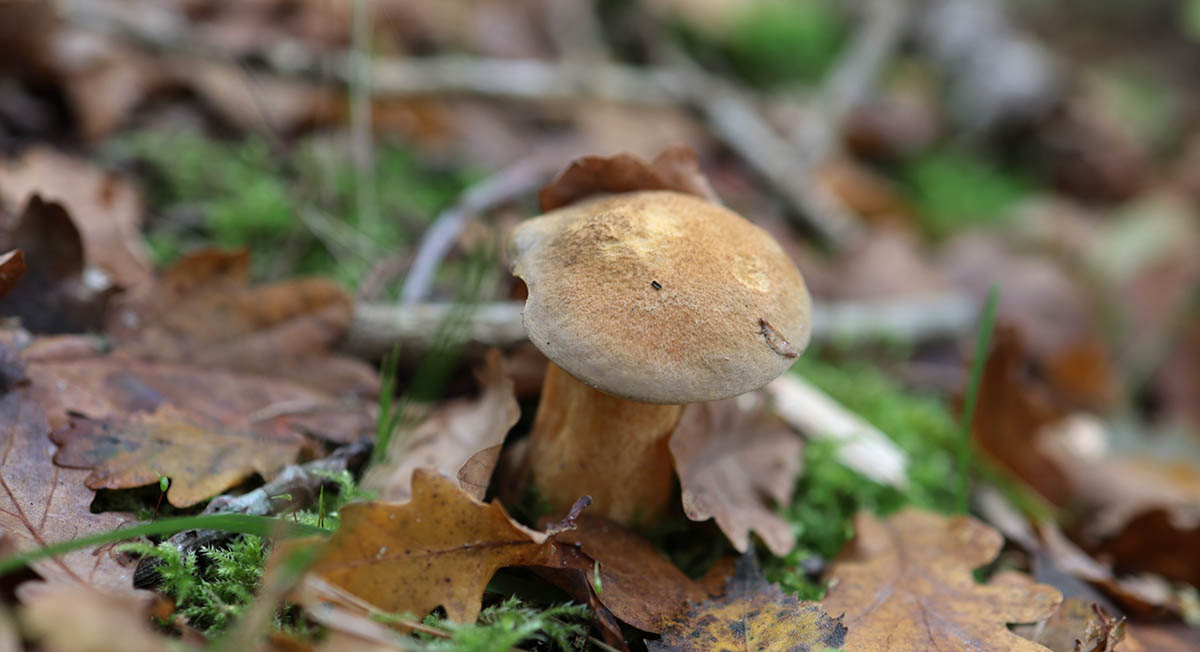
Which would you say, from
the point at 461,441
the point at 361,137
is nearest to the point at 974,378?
the point at 461,441

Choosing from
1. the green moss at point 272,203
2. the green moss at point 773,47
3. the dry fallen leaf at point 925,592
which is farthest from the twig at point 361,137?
the green moss at point 773,47

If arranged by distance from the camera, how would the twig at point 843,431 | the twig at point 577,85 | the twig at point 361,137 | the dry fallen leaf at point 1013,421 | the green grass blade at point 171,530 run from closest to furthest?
the green grass blade at point 171,530 < the twig at point 843,431 < the dry fallen leaf at point 1013,421 < the twig at point 361,137 < the twig at point 577,85

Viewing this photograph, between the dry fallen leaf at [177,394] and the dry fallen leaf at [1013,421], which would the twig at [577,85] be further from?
the dry fallen leaf at [1013,421]

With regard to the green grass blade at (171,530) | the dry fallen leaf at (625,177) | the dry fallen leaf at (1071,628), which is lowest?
the dry fallen leaf at (1071,628)

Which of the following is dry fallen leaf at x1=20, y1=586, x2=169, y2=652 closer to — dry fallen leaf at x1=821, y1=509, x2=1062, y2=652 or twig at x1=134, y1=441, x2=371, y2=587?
twig at x1=134, y1=441, x2=371, y2=587

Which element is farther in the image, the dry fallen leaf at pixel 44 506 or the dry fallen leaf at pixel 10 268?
the dry fallen leaf at pixel 10 268

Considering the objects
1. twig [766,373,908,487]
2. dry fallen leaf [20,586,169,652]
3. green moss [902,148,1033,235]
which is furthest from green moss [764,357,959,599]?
green moss [902,148,1033,235]

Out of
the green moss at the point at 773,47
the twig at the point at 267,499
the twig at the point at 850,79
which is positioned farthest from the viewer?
the green moss at the point at 773,47
